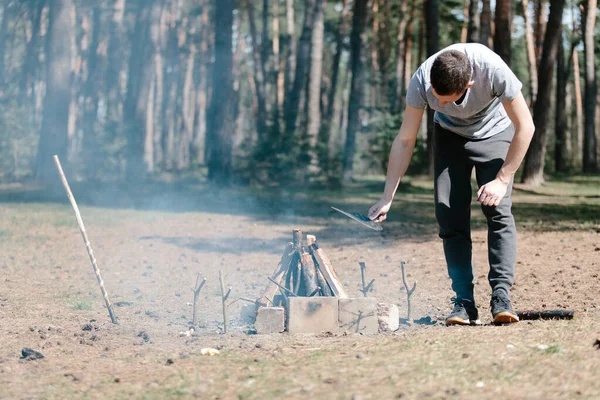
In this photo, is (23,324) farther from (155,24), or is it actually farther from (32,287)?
(155,24)

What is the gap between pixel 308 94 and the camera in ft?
80.3

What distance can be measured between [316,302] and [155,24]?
86.5ft

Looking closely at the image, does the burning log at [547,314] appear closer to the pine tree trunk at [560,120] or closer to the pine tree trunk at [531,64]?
the pine tree trunk at [531,64]

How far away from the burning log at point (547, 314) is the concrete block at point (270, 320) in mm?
1608

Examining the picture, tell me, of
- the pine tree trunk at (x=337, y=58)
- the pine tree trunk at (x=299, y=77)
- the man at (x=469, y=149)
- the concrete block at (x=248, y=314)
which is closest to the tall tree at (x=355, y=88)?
the pine tree trunk at (x=299, y=77)

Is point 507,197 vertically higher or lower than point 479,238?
higher

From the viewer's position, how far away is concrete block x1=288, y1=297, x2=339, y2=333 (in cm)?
545

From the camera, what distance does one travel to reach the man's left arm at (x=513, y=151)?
15.6 feet

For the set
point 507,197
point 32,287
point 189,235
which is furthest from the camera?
point 189,235

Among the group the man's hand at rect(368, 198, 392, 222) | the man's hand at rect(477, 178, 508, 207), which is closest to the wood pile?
the man's hand at rect(368, 198, 392, 222)

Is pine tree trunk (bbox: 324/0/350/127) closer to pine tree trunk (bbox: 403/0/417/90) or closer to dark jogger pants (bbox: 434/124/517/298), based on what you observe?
pine tree trunk (bbox: 403/0/417/90)

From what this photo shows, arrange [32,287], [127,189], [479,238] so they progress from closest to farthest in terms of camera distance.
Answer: [32,287] → [479,238] → [127,189]

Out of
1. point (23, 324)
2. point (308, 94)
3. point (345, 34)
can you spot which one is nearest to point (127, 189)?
point (308, 94)

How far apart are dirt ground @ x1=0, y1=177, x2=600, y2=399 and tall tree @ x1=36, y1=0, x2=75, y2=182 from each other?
18.2ft
